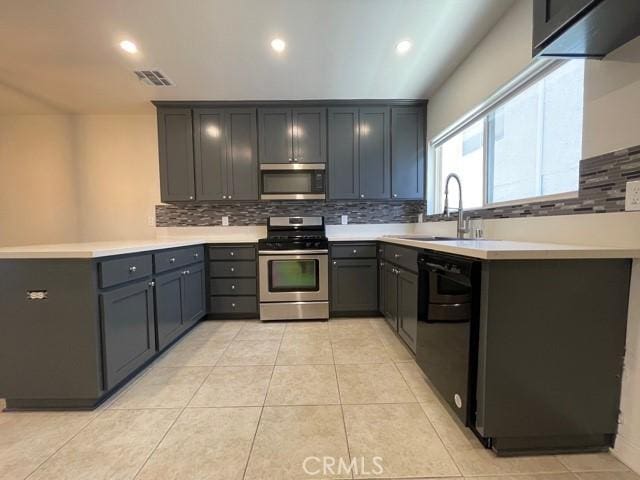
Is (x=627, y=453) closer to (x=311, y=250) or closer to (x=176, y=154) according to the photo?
(x=311, y=250)

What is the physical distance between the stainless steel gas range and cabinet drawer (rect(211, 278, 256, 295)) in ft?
0.49

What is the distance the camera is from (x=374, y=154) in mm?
3357

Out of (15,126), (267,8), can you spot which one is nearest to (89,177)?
(15,126)

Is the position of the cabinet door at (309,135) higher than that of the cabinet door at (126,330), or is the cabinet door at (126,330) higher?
the cabinet door at (309,135)

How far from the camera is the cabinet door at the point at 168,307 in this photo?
2205 millimetres

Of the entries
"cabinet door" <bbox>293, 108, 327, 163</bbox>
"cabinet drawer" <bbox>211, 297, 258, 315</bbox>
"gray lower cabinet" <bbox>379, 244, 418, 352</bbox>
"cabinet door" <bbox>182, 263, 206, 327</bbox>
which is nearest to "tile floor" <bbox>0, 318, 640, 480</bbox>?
"gray lower cabinet" <bbox>379, 244, 418, 352</bbox>

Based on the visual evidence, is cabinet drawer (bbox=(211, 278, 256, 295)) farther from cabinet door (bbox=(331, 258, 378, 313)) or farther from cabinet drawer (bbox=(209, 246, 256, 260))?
cabinet door (bbox=(331, 258, 378, 313))

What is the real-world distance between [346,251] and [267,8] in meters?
2.15

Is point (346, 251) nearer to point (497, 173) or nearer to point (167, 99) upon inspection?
point (497, 173)

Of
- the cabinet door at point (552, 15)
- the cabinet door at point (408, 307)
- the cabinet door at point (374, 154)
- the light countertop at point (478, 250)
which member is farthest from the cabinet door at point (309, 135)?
the cabinet door at point (552, 15)

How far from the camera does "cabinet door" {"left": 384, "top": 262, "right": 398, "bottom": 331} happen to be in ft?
8.23

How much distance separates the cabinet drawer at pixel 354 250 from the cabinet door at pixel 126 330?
1.77 meters

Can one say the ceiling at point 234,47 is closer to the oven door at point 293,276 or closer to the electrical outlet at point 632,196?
the electrical outlet at point 632,196

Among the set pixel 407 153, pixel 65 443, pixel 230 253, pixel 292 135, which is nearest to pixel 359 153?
pixel 407 153
